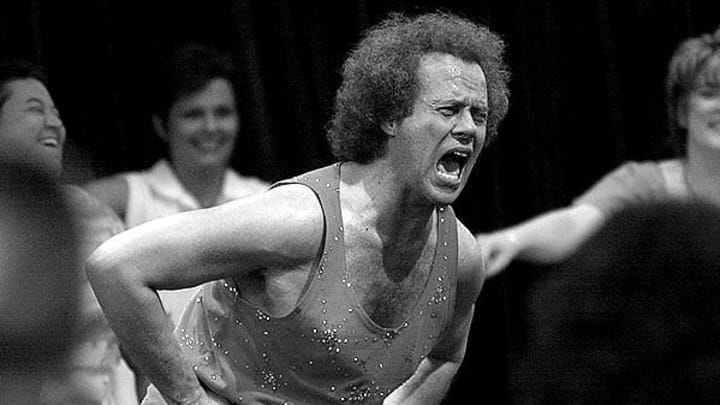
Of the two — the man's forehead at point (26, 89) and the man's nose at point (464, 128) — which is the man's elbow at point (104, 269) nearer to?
the man's nose at point (464, 128)

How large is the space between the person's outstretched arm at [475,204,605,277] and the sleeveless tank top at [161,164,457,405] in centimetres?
72

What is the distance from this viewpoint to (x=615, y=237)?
917 mm

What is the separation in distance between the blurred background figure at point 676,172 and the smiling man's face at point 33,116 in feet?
2.94

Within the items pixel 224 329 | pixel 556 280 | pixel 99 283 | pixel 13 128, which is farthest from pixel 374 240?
pixel 556 280

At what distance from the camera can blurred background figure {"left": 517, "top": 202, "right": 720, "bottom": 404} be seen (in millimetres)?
901

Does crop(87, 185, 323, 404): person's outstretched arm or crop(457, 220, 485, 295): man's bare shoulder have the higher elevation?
crop(87, 185, 323, 404): person's outstretched arm

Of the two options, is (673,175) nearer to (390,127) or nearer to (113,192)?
(390,127)

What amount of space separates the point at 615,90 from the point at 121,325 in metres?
2.15

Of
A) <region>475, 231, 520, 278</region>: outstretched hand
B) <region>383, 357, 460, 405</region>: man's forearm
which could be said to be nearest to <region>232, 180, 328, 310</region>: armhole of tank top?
<region>383, 357, 460, 405</region>: man's forearm

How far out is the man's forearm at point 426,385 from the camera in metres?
2.64

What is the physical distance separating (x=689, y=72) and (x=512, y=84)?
0.83 meters

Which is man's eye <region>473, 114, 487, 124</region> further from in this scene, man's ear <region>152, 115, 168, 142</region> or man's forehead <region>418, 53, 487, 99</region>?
man's ear <region>152, 115, 168, 142</region>

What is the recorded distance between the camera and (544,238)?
10.5 feet

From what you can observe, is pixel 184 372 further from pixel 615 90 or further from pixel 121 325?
pixel 615 90
